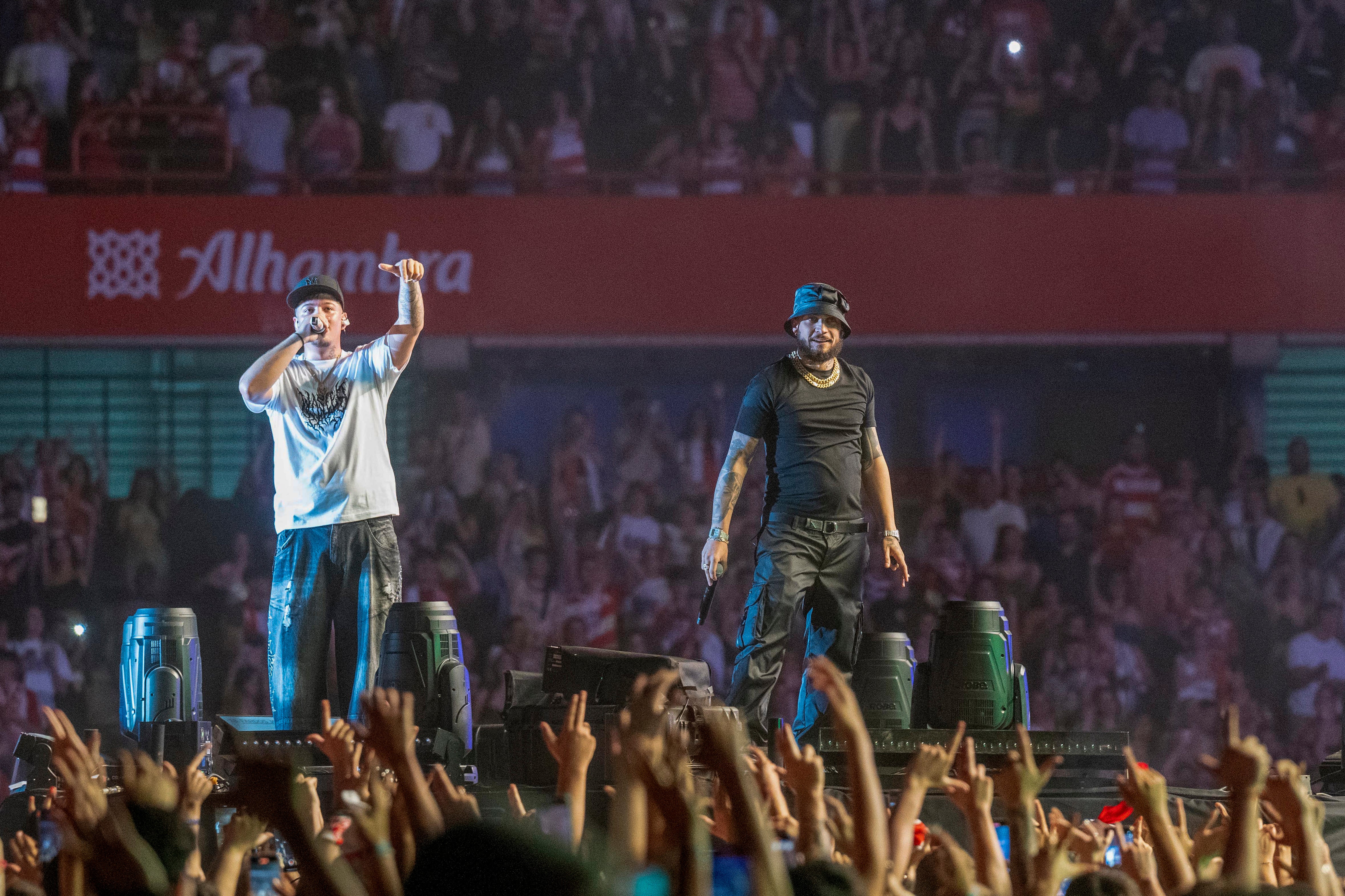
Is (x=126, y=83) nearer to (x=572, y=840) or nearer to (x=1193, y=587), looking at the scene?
(x=1193, y=587)

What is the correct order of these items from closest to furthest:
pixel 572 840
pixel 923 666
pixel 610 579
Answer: pixel 572 840 < pixel 923 666 < pixel 610 579

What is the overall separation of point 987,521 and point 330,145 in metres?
4.67

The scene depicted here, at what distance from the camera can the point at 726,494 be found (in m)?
5.72

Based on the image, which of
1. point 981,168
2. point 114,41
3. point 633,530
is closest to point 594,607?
point 633,530

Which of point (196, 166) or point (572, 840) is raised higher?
point (196, 166)

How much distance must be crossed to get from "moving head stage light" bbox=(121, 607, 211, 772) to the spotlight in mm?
2405

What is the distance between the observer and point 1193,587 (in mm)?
9492

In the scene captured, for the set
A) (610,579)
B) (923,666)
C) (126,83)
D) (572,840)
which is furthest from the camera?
(126,83)

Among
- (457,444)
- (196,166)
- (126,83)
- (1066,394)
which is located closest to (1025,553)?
(1066,394)

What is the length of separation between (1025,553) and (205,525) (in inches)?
186

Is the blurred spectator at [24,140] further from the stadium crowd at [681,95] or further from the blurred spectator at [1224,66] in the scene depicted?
the blurred spectator at [1224,66]

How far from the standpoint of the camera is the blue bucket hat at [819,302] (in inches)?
222

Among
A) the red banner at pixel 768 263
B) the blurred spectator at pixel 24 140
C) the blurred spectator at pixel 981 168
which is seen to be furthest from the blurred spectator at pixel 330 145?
the blurred spectator at pixel 981 168

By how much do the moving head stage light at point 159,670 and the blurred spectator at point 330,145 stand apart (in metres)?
5.33
